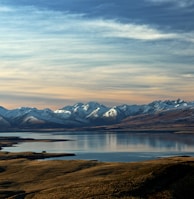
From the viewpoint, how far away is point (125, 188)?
57.4 meters

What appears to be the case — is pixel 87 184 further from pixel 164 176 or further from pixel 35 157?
pixel 35 157

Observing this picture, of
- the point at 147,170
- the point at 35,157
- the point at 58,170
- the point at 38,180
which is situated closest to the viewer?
the point at 147,170

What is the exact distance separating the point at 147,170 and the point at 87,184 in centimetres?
888

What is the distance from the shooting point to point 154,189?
5609 centimetres

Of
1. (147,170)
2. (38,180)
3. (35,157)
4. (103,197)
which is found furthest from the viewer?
(35,157)

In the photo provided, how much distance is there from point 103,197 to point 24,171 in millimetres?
41492

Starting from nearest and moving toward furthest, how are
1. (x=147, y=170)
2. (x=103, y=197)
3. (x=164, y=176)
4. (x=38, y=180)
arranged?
(x=103, y=197) < (x=164, y=176) < (x=147, y=170) < (x=38, y=180)

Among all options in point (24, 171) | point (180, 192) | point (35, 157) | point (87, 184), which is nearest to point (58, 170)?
point (24, 171)

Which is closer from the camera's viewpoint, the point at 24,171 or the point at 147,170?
the point at 147,170

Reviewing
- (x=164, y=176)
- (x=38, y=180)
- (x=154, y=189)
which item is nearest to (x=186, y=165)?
(x=164, y=176)

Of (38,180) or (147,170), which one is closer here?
(147,170)

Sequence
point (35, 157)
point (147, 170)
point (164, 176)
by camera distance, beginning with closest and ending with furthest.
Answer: point (164, 176)
point (147, 170)
point (35, 157)

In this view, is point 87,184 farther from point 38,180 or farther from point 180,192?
point 38,180

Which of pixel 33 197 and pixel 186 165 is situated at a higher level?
pixel 186 165
